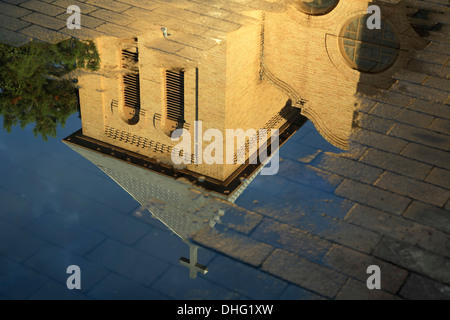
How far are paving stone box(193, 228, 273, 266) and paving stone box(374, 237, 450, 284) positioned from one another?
5.06 ft

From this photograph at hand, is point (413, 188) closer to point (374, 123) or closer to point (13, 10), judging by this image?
point (374, 123)

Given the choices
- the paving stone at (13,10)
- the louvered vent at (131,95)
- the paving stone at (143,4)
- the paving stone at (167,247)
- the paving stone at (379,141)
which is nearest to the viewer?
the paving stone at (167,247)

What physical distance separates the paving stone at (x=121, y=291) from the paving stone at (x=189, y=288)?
134 millimetres

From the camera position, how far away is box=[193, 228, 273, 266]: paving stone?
31.2 ft

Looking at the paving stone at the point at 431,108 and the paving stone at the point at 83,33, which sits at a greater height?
the paving stone at the point at 83,33

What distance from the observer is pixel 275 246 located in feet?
31.8

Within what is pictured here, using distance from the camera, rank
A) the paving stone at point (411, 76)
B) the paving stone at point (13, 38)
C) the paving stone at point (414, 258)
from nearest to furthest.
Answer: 1. the paving stone at point (414, 258)
2. the paving stone at point (411, 76)
3. the paving stone at point (13, 38)

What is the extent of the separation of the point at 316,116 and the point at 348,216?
279cm

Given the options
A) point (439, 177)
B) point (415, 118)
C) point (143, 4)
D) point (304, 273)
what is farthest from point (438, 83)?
point (143, 4)

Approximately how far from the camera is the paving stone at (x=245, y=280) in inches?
347

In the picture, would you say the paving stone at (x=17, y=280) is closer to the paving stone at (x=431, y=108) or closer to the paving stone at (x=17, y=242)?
the paving stone at (x=17, y=242)

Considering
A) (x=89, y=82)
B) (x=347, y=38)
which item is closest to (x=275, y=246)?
(x=89, y=82)

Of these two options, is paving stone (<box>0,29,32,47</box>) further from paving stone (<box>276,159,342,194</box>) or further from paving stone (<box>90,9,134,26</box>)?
paving stone (<box>276,159,342,194</box>)

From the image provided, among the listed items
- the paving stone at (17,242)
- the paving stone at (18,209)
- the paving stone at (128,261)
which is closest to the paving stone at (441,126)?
the paving stone at (128,261)
